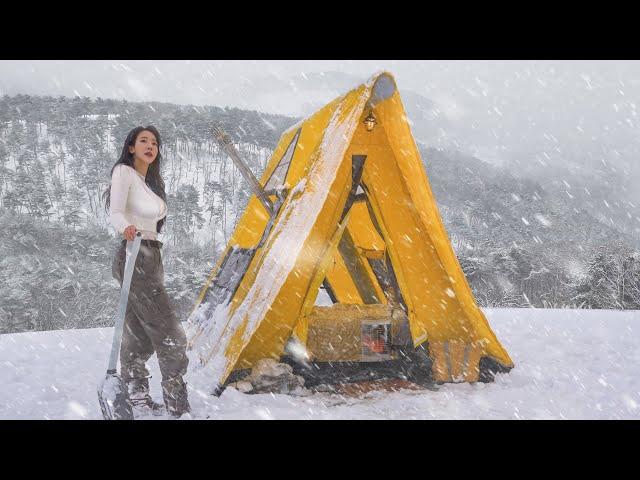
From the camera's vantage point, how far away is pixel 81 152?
8512cm

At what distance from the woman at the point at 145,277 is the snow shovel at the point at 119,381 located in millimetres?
83

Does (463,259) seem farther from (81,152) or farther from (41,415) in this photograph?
(81,152)

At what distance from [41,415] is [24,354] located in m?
2.59

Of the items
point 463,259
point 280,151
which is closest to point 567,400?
point 280,151

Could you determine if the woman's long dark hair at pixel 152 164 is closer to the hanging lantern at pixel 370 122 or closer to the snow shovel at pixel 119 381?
the snow shovel at pixel 119 381

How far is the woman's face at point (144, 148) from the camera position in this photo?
307 cm

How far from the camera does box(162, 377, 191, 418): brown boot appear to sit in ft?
10.0

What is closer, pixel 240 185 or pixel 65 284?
pixel 65 284

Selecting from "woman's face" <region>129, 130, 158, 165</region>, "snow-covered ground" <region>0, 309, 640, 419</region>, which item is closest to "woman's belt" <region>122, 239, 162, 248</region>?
"woman's face" <region>129, 130, 158, 165</region>

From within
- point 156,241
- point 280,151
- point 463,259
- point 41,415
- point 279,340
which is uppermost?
point 280,151

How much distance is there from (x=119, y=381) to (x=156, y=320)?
1.38 ft

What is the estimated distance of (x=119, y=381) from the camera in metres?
2.87

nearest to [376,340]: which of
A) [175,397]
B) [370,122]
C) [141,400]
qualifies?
[370,122]

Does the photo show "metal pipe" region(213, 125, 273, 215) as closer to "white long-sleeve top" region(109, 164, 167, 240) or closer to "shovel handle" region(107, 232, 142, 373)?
"white long-sleeve top" region(109, 164, 167, 240)
